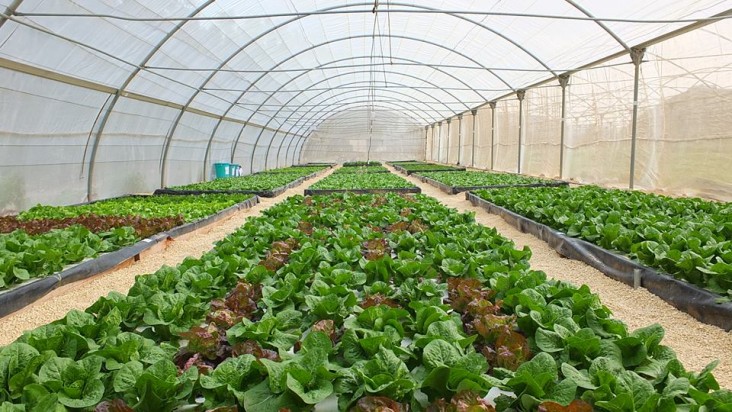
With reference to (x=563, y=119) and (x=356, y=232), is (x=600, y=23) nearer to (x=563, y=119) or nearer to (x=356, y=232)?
(x=563, y=119)

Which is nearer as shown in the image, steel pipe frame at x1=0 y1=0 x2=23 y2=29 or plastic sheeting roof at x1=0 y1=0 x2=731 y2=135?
steel pipe frame at x1=0 y1=0 x2=23 y2=29

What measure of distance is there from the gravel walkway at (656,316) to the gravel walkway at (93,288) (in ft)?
13.4

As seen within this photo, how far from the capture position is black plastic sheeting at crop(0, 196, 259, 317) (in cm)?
486

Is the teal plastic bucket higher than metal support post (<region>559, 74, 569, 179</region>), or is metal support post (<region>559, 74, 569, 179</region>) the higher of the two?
metal support post (<region>559, 74, 569, 179</region>)

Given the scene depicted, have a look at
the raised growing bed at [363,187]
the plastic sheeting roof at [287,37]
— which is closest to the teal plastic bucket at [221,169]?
the plastic sheeting roof at [287,37]

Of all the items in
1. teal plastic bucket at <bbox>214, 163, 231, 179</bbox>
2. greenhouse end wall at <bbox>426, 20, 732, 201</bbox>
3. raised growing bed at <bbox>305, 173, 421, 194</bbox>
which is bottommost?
raised growing bed at <bbox>305, 173, 421, 194</bbox>

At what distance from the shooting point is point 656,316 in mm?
4664

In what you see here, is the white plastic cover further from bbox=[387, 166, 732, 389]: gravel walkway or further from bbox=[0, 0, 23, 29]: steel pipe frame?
bbox=[387, 166, 732, 389]: gravel walkway

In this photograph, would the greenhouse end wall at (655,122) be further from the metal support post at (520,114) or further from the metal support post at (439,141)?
the metal support post at (439,141)

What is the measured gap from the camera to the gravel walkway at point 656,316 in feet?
12.3

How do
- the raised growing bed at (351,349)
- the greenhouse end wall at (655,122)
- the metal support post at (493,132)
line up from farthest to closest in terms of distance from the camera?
the metal support post at (493,132), the greenhouse end wall at (655,122), the raised growing bed at (351,349)

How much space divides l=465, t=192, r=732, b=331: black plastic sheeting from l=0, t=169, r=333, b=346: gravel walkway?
4392mm

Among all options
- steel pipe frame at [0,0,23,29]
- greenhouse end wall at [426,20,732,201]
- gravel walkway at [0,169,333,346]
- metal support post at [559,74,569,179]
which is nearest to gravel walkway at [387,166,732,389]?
gravel walkway at [0,169,333,346]

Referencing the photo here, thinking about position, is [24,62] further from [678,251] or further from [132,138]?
[678,251]
